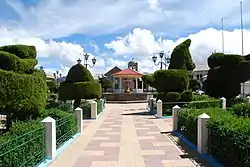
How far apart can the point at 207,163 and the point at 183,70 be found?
1634 cm

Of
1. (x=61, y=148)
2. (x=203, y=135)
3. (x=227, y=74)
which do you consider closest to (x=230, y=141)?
(x=203, y=135)

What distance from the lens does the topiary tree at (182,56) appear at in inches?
1001

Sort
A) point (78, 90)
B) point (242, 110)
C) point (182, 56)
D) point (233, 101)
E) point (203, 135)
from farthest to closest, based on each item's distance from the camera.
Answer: point (233, 101) → point (78, 90) → point (182, 56) → point (242, 110) → point (203, 135)

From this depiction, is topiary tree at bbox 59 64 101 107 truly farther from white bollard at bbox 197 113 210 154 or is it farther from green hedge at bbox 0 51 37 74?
white bollard at bbox 197 113 210 154

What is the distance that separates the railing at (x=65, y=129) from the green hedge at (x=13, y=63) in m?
2.76

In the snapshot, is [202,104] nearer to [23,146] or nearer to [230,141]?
[230,141]

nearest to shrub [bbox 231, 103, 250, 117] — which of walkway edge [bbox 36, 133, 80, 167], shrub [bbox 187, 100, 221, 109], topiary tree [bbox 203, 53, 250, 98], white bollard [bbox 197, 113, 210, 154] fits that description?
shrub [bbox 187, 100, 221, 109]

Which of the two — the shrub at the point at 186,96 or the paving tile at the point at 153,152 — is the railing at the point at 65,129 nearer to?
the paving tile at the point at 153,152

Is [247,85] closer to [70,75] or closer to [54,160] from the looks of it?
[70,75]

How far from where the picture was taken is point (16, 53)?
53.6 ft

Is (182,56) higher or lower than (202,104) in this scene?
higher

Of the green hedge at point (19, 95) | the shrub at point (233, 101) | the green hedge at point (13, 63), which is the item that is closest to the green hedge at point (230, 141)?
the green hedge at point (19, 95)

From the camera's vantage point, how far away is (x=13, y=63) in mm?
14953

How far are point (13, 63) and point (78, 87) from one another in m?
11.2
